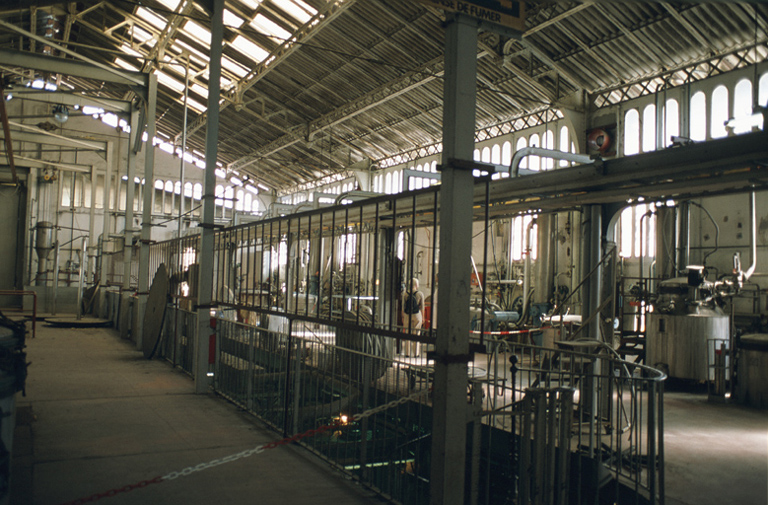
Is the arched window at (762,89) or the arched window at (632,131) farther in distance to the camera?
the arched window at (632,131)

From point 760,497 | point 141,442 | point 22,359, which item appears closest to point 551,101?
point 760,497

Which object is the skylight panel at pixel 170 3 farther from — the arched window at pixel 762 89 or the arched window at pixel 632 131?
the arched window at pixel 762 89

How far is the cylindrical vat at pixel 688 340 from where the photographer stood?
11.9 m

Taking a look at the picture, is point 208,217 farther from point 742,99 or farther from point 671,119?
point 742,99

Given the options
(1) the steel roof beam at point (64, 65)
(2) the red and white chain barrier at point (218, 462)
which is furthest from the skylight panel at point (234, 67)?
(2) the red and white chain barrier at point (218, 462)

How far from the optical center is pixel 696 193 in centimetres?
738

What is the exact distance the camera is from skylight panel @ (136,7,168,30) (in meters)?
23.3

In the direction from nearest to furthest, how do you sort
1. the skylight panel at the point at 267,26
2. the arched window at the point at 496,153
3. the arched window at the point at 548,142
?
the arched window at the point at 548,142 → the arched window at the point at 496,153 → the skylight panel at the point at 267,26

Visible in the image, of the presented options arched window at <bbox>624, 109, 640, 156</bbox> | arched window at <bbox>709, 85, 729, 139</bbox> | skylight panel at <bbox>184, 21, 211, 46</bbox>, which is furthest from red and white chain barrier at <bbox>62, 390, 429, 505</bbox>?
skylight panel at <bbox>184, 21, 211, 46</bbox>

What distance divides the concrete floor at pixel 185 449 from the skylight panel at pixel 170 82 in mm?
21330

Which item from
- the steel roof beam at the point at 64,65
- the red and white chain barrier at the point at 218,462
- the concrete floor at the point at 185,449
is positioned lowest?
the concrete floor at the point at 185,449

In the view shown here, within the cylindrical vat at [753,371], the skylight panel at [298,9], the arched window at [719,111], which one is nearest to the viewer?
the cylindrical vat at [753,371]

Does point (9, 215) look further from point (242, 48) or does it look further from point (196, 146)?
point (242, 48)

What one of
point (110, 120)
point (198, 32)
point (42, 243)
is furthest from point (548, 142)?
point (110, 120)
